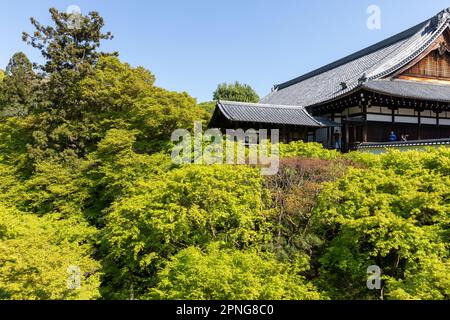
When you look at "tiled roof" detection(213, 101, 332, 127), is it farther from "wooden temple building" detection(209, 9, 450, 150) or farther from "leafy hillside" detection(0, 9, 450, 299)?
"leafy hillside" detection(0, 9, 450, 299)

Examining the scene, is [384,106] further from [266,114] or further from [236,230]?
[236,230]

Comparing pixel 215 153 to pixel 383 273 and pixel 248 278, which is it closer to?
pixel 248 278

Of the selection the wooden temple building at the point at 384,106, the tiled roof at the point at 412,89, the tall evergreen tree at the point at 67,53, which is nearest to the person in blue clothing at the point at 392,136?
the wooden temple building at the point at 384,106

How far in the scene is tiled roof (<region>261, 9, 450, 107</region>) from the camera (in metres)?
21.8

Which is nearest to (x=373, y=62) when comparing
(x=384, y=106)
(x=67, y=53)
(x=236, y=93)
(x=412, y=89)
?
(x=412, y=89)

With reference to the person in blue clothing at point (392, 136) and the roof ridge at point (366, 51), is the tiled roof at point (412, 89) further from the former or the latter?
the roof ridge at point (366, 51)

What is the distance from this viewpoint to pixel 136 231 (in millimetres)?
9695

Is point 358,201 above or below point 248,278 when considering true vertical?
above

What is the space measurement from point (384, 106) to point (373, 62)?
696cm

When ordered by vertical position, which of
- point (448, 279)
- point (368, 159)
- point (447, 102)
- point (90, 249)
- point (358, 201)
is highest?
point (447, 102)

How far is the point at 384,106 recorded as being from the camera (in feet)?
63.9
